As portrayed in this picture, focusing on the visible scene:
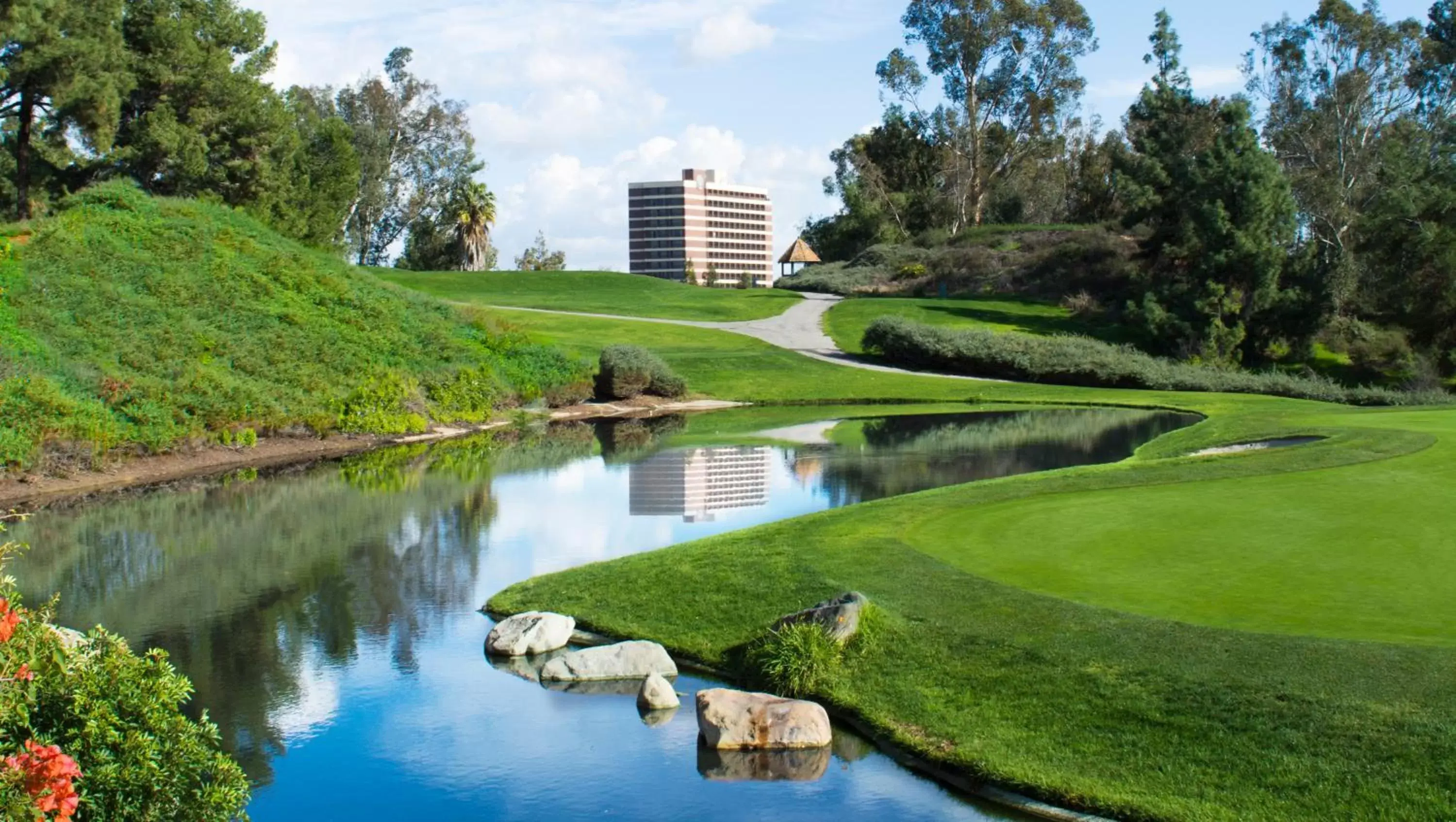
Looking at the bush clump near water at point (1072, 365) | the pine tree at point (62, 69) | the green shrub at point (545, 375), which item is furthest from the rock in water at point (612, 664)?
the pine tree at point (62, 69)

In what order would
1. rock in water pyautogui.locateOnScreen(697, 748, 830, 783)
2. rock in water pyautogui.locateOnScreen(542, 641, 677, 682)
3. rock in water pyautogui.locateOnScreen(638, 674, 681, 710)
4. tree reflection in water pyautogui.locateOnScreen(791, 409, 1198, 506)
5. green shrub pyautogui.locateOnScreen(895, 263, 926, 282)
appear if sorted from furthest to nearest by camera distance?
green shrub pyautogui.locateOnScreen(895, 263, 926, 282) < tree reflection in water pyautogui.locateOnScreen(791, 409, 1198, 506) < rock in water pyautogui.locateOnScreen(542, 641, 677, 682) < rock in water pyautogui.locateOnScreen(638, 674, 681, 710) < rock in water pyautogui.locateOnScreen(697, 748, 830, 783)

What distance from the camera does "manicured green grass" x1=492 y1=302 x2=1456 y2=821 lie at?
8.73 m

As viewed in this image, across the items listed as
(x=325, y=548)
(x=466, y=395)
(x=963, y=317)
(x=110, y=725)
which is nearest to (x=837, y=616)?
(x=110, y=725)

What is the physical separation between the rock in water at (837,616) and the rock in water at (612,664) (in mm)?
1168

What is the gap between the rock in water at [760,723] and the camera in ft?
33.3

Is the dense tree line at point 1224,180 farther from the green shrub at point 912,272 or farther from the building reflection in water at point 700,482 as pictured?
the building reflection in water at point 700,482

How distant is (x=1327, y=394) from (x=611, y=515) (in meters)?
28.8

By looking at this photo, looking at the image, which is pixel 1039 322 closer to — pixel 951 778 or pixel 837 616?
pixel 837 616

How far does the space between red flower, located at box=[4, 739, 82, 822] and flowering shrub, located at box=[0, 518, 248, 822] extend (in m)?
0.48

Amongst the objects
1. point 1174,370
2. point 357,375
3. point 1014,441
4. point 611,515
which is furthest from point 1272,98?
point 611,515

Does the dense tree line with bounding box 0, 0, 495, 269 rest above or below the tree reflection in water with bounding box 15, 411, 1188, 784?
above

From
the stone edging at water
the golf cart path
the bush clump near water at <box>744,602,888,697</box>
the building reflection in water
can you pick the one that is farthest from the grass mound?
the stone edging at water

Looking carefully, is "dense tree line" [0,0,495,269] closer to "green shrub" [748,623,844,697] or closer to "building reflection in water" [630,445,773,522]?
"building reflection in water" [630,445,773,522]

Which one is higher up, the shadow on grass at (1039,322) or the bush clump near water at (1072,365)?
the shadow on grass at (1039,322)
